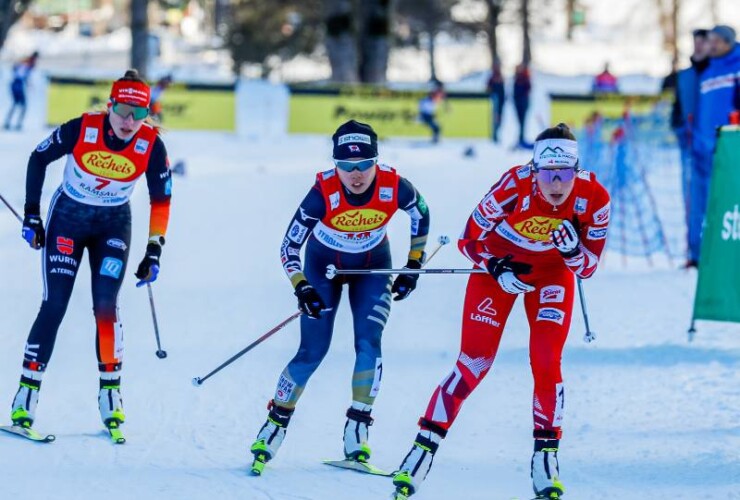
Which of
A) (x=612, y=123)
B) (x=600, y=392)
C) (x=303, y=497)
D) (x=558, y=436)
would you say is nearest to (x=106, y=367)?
(x=303, y=497)

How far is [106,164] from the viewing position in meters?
7.19

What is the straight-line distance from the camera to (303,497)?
6242mm

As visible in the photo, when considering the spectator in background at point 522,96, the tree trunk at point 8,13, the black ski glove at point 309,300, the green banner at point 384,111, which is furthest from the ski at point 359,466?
the tree trunk at point 8,13

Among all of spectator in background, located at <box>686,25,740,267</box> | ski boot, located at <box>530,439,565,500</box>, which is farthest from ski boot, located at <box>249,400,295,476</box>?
spectator in background, located at <box>686,25,740,267</box>

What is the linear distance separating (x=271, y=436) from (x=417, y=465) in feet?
3.56

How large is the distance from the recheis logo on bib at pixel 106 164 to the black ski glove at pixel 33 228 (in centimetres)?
38

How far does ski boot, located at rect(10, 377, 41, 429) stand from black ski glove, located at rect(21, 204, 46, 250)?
78 centimetres

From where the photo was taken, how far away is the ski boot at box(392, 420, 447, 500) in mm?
6018

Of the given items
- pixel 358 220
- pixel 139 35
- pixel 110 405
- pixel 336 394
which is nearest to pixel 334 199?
pixel 358 220

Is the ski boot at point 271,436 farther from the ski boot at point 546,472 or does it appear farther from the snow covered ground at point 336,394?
the ski boot at point 546,472

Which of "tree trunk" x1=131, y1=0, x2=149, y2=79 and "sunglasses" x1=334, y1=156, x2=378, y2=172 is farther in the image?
"tree trunk" x1=131, y1=0, x2=149, y2=79

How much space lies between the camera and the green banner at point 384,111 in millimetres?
29578

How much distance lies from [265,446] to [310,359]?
520mm

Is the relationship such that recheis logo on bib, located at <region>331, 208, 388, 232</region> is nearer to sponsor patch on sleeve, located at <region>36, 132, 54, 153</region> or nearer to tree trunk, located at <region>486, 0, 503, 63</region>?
sponsor patch on sleeve, located at <region>36, 132, 54, 153</region>
